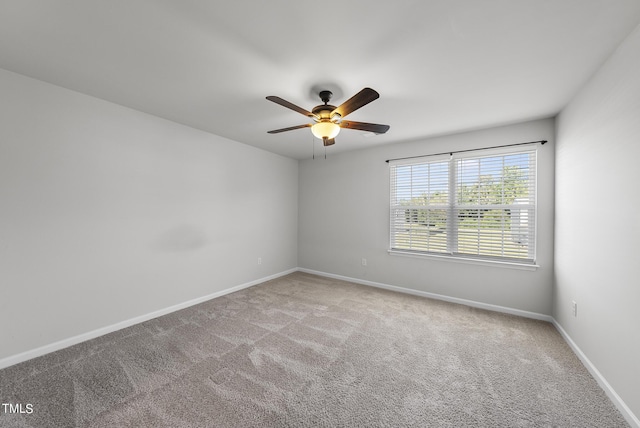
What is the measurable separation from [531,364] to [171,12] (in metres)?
3.74

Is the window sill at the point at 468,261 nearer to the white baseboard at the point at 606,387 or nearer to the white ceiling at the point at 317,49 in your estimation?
the white baseboard at the point at 606,387

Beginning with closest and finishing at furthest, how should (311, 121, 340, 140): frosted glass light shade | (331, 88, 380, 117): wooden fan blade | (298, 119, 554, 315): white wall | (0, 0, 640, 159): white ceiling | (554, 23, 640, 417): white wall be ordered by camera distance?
1. (0, 0, 640, 159): white ceiling
2. (554, 23, 640, 417): white wall
3. (331, 88, 380, 117): wooden fan blade
4. (311, 121, 340, 140): frosted glass light shade
5. (298, 119, 554, 315): white wall

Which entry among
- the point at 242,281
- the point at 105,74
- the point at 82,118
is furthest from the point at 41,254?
the point at 242,281

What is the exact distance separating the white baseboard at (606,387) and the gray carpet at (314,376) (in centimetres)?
4

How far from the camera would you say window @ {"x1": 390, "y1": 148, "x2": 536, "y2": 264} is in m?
2.99

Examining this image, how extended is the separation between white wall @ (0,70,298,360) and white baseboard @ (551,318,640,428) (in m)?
4.11

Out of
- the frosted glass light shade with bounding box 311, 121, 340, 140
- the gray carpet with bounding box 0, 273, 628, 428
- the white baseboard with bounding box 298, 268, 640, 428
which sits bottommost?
the gray carpet with bounding box 0, 273, 628, 428

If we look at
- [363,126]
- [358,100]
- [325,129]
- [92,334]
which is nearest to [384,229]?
[363,126]

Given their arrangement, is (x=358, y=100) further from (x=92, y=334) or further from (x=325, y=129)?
(x=92, y=334)

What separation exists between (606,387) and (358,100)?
9.13 ft

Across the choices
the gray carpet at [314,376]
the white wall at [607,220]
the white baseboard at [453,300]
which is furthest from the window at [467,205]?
the gray carpet at [314,376]

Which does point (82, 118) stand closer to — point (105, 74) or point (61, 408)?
point (105, 74)

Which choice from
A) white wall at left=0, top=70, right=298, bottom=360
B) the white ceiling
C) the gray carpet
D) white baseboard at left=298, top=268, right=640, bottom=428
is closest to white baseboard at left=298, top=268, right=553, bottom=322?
white baseboard at left=298, top=268, right=640, bottom=428

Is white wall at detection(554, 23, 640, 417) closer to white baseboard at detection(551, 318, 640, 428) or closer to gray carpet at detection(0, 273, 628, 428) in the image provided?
white baseboard at detection(551, 318, 640, 428)
